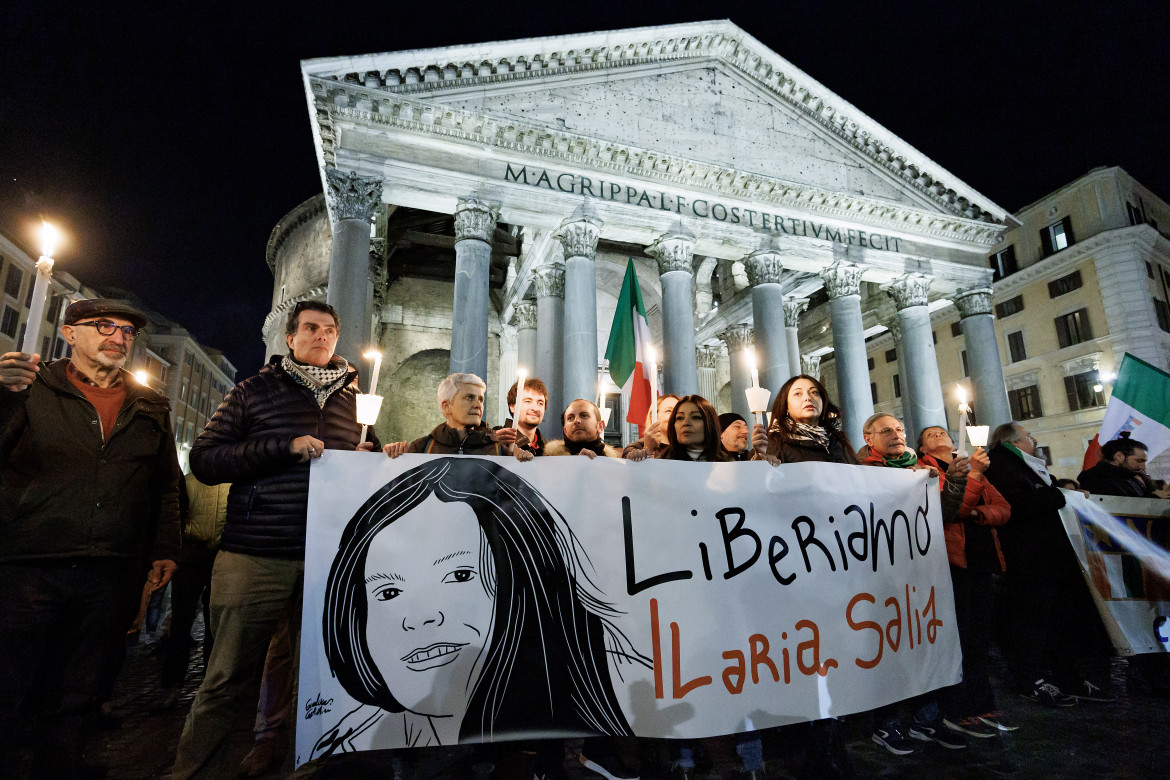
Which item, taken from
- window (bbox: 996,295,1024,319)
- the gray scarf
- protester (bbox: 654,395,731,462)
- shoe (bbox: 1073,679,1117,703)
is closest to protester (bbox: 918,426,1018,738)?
shoe (bbox: 1073,679,1117,703)

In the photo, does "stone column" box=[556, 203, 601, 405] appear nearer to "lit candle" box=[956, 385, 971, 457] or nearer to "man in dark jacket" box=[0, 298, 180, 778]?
"lit candle" box=[956, 385, 971, 457]

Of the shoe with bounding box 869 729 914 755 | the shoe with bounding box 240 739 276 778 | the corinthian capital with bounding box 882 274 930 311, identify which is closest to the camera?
the shoe with bounding box 240 739 276 778

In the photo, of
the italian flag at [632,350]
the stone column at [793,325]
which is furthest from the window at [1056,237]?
the italian flag at [632,350]

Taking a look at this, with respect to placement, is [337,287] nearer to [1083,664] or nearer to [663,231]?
[663,231]

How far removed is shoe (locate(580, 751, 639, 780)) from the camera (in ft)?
10.2

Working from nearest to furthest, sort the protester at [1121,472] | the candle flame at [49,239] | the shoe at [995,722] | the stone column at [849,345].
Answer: the candle flame at [49,239]
the shoe at [995,722]
the protester at [1121,472]
the stone column at [849,345]

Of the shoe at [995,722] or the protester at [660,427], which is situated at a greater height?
the protester at [660,427]

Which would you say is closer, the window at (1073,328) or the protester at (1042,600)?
the protester at (1042,600)

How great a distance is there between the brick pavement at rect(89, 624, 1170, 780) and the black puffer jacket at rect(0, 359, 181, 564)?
1480 mm

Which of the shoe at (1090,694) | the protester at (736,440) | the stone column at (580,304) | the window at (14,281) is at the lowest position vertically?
the shoe at (1090,694)

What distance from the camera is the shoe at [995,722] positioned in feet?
12.5

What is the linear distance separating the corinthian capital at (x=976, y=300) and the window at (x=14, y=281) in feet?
140

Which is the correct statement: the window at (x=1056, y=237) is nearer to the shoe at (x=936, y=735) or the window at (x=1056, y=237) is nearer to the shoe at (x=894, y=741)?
the shoe at (x=936, y=735)

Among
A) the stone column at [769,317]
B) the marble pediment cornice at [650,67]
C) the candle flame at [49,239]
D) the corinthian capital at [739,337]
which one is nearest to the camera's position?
the candle flame at [49,239]
